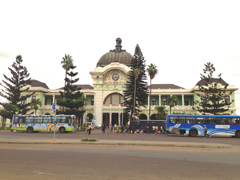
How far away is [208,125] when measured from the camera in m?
27.1

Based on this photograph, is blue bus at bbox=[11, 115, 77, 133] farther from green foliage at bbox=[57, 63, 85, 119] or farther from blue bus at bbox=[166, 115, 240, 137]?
blue bus at bbox=[166, 115, 240, 137]

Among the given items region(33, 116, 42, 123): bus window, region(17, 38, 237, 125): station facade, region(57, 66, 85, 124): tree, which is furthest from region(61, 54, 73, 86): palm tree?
region(33, 116, 42, 123): bus window

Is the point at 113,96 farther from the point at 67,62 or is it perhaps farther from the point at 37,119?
the point at 37,119

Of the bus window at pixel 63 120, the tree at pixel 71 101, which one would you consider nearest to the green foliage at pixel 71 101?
the tree at pixel 71 101

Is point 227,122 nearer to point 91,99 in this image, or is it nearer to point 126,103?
point 126,103

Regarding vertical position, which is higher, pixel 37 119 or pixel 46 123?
pixel 37 119

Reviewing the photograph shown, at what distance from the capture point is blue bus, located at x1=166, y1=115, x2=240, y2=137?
26.7 metres

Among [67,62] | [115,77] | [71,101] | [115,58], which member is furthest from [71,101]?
[115,58]

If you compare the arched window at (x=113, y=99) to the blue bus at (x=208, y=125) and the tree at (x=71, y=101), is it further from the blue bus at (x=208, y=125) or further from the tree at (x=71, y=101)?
the blue bus at (x=208, y=125)

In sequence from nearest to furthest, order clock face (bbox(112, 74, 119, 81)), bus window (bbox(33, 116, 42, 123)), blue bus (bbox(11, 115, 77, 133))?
blue bus (bbox(11, 115, 77, 133)), bus window (bbox(33, 116, 42, 123)), clock face (bbox(112, 74, 119, 81))

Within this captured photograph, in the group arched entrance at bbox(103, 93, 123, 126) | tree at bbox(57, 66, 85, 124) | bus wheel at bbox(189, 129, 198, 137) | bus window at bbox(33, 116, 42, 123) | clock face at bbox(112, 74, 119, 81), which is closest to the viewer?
bus wheel at bbox(189, 129, 198, 137)

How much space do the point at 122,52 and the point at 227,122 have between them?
41.0 meters

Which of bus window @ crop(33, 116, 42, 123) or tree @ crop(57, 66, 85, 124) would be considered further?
tree @ crop(57, 66, 85, 124)

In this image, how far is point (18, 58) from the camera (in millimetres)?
51344
